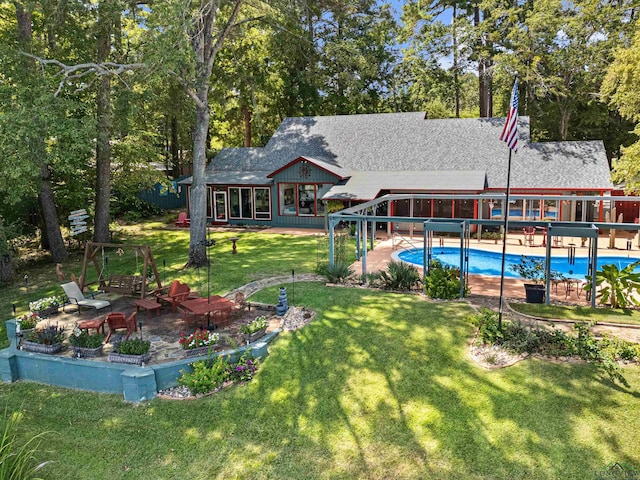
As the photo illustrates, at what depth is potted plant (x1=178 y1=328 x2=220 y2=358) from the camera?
9250mm

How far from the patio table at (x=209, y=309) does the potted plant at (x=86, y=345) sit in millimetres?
1982

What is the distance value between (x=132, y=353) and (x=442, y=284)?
26.0 ft

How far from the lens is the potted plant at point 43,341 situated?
31.8 feet

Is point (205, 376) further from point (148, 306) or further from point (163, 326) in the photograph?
point (148, 306)

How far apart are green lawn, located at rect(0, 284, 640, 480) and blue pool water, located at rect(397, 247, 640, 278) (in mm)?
8134

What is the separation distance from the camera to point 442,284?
41.2 feet

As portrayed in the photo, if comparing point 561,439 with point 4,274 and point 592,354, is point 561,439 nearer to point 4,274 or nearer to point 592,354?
point 592,354

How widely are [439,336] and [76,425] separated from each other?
715 cm

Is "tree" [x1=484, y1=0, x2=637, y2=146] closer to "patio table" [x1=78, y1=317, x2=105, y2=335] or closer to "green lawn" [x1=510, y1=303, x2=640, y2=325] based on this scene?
"green lawn" [x1=510, y1=303, x2=640, y2=325]

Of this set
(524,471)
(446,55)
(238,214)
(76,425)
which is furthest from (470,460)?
(446,55)

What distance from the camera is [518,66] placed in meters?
28.2

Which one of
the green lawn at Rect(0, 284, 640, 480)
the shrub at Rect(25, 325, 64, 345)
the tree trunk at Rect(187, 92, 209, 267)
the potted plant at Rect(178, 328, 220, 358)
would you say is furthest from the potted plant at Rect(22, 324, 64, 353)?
the tree trunk at Rect(187, 92, 209, 267)

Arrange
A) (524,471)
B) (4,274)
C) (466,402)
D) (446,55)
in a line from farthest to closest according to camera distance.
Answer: (446,55) < (4,274) < (466,402) < (524,471)

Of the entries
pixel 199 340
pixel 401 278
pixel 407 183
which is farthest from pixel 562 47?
pixel 199 340
